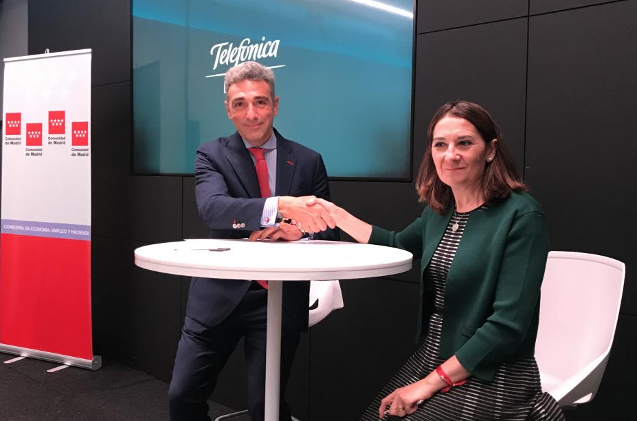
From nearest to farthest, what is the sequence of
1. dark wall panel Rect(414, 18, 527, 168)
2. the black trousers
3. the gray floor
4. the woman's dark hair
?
the woman's dark hair → the black trousers → dark wall panel Rect(414, 18, 527, 168) → the gray floor

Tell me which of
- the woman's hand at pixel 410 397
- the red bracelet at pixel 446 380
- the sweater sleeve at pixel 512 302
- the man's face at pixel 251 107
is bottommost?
the woman's hand at pixel 410 397

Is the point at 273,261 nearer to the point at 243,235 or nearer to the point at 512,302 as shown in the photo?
the point at 512,302

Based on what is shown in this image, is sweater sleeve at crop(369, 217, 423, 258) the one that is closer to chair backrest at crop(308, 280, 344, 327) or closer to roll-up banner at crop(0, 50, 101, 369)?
chair backrest at crop(308, 280, 344, 327)

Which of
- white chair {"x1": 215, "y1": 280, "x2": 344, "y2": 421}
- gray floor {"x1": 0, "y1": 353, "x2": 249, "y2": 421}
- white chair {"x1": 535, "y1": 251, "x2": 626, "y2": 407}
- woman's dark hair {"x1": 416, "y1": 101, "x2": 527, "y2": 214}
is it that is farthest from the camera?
gray floor {"x1": 0, "y1": 353, "x2": 249, "y2": 421}

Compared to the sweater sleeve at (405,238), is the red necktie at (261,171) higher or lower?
higher

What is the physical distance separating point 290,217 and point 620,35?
1422 millimetres

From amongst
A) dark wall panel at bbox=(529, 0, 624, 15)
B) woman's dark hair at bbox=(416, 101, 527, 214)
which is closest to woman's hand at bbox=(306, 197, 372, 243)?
woman's dark hair at bbox=(416, 101, 527, 214)

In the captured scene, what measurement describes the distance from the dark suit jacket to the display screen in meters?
0.72

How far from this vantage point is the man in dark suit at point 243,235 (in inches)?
97.3

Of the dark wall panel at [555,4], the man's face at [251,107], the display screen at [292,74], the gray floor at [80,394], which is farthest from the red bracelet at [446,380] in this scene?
the gray floor at [80,394]

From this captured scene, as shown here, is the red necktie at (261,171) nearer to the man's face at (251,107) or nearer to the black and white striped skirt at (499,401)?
the man's face at (251,107)

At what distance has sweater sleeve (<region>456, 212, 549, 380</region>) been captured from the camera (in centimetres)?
179

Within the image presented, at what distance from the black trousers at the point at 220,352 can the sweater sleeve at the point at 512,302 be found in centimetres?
89

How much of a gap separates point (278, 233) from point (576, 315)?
3.59ft
